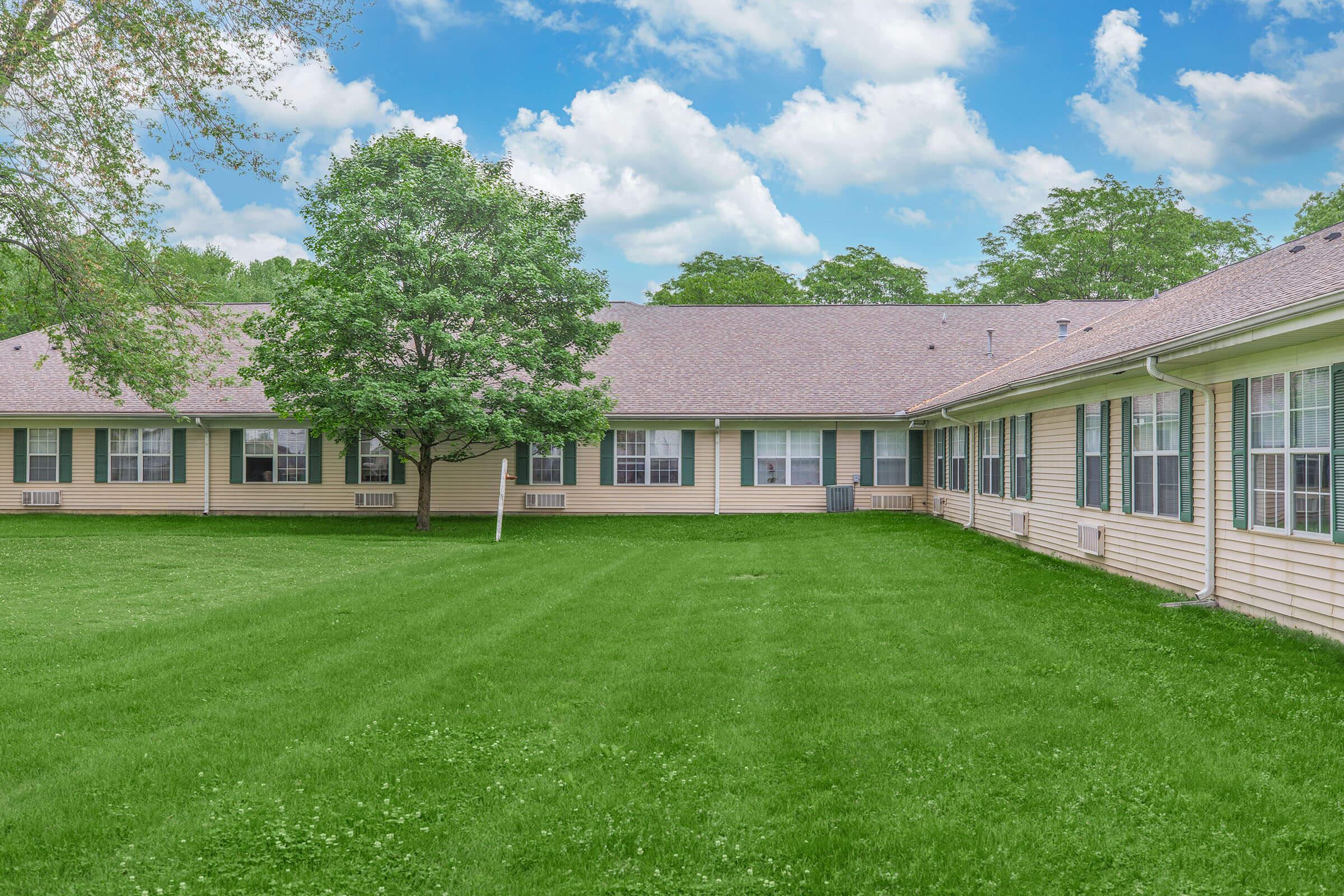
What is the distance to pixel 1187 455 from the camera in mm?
9219

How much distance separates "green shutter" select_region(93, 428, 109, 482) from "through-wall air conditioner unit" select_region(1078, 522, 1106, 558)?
18.8 metres

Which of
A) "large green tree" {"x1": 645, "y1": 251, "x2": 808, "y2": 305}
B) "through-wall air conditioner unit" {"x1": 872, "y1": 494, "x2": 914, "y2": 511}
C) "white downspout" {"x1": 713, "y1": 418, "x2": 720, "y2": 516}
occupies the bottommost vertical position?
"through-wall air conditioner unit" {"x1": 872, "y1": 494, "x2": 914, "y2": 511}

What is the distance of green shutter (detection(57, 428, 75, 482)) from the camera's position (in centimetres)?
2088

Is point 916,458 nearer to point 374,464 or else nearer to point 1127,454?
point 1127,454

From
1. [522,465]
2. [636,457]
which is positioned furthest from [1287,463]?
[522,465]

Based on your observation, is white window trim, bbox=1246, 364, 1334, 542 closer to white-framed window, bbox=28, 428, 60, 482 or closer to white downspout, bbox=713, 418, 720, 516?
white downspout, bbox=713, 418, 720, 516

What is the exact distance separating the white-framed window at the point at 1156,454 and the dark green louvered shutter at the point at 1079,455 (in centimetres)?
132

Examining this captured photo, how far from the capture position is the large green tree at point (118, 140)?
11852 mm

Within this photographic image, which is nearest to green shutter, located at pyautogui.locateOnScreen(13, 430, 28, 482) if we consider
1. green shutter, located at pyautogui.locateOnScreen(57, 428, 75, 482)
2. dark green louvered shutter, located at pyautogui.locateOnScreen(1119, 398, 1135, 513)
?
green shutter, located at pyautogui.locateOnScreen(57, 428, 75, 482)

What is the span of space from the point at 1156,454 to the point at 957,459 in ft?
27.2

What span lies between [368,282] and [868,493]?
12.3m

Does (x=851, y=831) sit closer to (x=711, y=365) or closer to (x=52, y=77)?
(x=52, y=77)

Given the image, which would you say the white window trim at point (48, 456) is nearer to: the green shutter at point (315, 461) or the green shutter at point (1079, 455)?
the green shutter at point (315, 461)

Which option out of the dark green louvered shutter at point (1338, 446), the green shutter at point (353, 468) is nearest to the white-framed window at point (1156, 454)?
the dark green louvered shutter at point (1338, 446)
